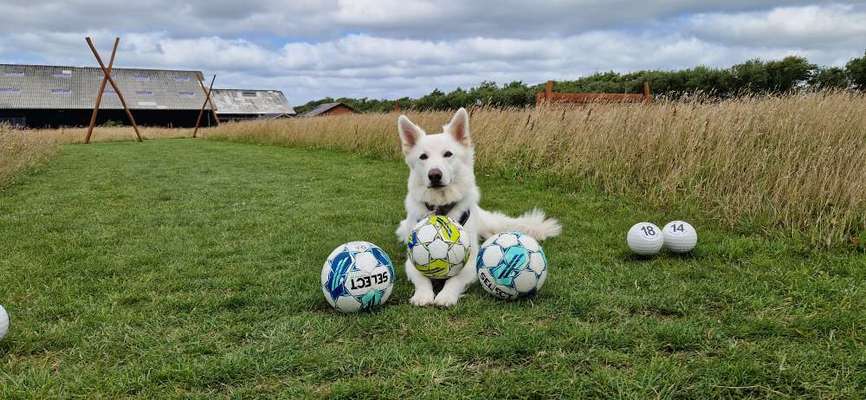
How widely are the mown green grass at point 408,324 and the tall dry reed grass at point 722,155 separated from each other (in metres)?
0.66

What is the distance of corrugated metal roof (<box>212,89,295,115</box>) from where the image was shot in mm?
54438

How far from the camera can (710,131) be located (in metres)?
6.89

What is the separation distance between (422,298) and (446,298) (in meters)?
0.16

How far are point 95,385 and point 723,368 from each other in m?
3.03

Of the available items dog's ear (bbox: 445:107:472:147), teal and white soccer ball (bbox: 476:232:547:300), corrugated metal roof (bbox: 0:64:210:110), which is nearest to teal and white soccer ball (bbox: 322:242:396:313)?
teal and white soccer ball (bbox: 476:232:547:300)

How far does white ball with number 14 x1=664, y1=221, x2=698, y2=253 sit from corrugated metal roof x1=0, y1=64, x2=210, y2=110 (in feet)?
149

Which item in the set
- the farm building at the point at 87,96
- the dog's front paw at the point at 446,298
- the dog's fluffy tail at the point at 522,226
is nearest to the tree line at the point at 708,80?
the dog's fluffy tail at the point at 522,226

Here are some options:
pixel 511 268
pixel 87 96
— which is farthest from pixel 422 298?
pixel 87 96

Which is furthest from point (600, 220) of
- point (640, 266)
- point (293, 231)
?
point (293, 231)

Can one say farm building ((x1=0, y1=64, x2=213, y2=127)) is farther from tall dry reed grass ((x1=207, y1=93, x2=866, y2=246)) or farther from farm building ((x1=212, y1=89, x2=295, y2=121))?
tall dry reed grass ((x1=207, y1=93, x2=866, y2=246))

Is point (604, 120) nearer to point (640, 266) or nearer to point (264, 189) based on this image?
point (640, 266)

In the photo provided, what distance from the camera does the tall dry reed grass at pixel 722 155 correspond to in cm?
504

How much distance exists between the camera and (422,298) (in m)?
3.49

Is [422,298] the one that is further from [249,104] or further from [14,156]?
[249,104]
